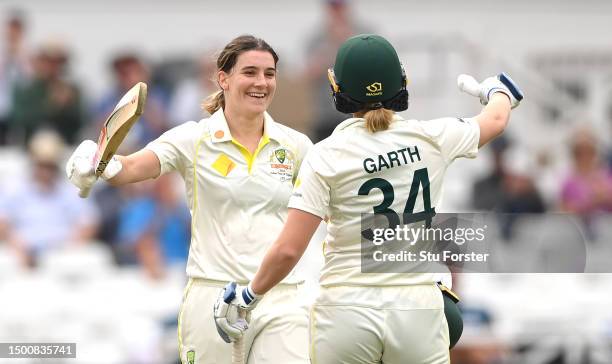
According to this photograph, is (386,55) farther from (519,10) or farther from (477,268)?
(519,10)

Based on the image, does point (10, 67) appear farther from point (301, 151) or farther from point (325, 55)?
point (301, 151)

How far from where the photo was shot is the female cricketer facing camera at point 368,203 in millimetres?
5168

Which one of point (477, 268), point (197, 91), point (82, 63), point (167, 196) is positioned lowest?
point (477, 268)

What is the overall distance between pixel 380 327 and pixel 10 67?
28.1ft

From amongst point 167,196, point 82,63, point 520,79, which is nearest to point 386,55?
point 167,196

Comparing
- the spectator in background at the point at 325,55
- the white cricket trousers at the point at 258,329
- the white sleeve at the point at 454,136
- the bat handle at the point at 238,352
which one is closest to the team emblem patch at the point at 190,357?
the white cricket trousers at the point at 258,329

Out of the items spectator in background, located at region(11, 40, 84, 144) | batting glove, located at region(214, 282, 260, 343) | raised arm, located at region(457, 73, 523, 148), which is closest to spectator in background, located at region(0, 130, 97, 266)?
spectator in background, located at region(11, 40, 84, 144)

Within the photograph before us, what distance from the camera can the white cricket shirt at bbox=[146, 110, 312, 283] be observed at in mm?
6035

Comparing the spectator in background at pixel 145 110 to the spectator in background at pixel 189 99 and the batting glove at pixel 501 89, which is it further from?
the batting glove at pixel 501 89

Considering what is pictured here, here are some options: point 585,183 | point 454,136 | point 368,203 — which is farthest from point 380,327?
point 585,183

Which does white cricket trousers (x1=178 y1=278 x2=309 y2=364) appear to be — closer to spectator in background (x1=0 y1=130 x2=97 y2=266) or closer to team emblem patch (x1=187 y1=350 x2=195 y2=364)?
team emblem patch (x1=187 y1=350 x2=195 y2=364)

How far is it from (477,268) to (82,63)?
10.5m

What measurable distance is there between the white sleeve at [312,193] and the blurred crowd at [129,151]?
5.52 m

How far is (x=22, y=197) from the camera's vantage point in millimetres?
11039
